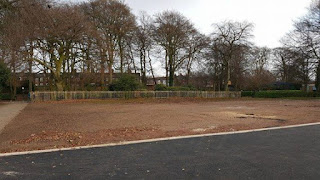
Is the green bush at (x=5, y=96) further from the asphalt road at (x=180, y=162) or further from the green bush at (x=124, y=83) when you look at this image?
the asphalt road at (x=180, y=162)

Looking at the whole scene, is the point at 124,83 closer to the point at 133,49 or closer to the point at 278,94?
the point at 133,49

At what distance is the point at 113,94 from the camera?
3559cm

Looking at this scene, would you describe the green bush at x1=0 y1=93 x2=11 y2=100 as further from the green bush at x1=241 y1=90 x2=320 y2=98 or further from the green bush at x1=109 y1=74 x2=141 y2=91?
the green bush at x1=241 y1=90 x2=320 y2=98

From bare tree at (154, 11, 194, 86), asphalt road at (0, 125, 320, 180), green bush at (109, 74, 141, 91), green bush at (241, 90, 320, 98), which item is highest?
bare tree at (154, 11, 194, 86)

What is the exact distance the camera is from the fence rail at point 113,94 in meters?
30.8

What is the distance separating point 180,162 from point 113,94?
31.1 meters

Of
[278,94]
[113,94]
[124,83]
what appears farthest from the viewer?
[278,94]

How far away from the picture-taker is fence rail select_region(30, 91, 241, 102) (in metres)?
30.8

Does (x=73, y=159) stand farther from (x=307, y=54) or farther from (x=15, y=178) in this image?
(x=307, y=54)

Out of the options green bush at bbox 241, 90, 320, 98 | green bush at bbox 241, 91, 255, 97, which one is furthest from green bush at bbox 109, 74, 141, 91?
green bush at bbox 241, 90, 320, 98

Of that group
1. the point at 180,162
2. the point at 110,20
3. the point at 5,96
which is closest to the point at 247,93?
the point at 110,20

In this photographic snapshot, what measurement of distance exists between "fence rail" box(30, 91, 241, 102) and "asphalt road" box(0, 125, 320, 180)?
2713 centimetres

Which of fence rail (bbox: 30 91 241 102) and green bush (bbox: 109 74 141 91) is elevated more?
green bush (bbox: 109 74 141 91)

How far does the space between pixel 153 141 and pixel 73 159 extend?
269 cm
